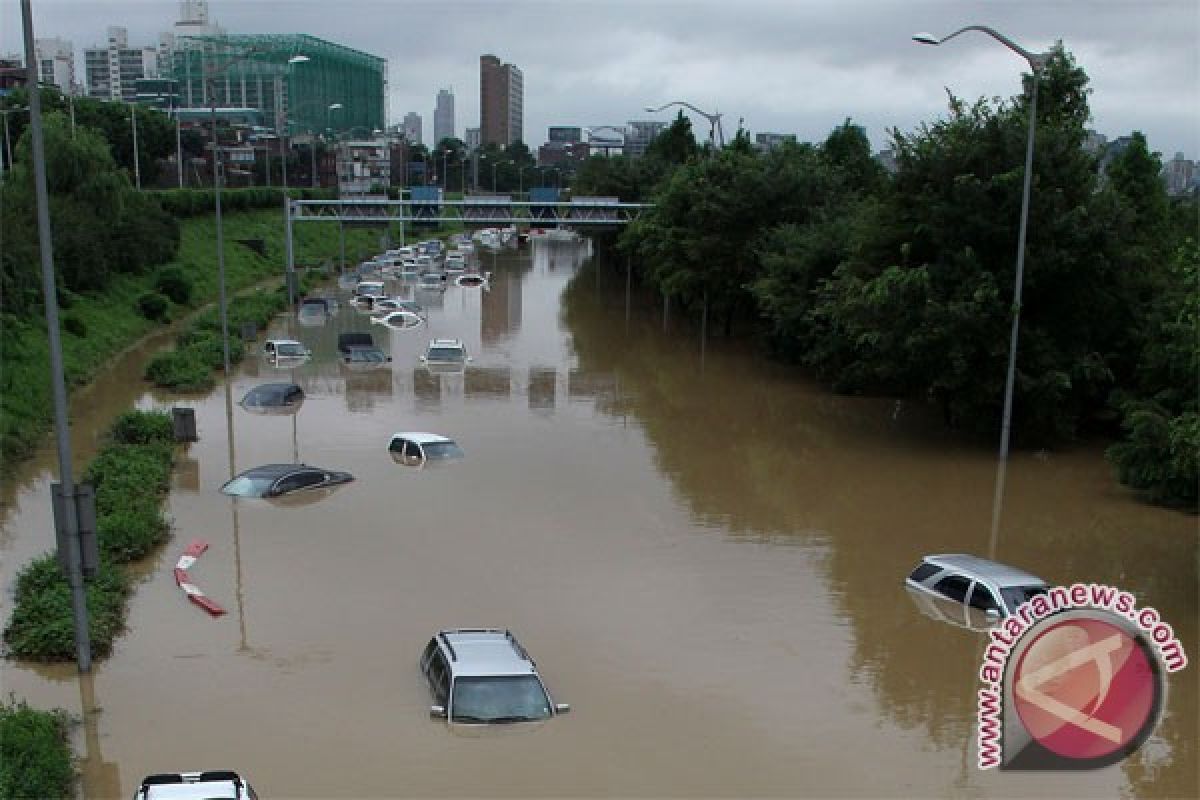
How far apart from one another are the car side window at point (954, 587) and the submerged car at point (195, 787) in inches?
411

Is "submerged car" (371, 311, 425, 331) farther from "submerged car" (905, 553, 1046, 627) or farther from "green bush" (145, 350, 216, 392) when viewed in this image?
"submerged car" (905, 553, 1046, 627)

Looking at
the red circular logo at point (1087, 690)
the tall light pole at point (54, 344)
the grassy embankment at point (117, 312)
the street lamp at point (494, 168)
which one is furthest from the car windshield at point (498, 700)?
the street lamp at point (494, 168)

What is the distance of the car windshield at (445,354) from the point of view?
3919 centimetres

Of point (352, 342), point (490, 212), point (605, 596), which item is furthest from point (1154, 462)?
point (490, 212)

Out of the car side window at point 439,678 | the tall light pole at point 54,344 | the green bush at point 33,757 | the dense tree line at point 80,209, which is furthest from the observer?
the dense tree line at point 80,209

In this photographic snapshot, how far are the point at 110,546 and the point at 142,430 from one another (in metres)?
8.59

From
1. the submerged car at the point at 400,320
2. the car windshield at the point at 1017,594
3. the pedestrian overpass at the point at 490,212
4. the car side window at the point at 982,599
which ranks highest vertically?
the pedestrian overpass at the point at 490,212

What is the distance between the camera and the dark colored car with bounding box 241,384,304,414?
30578 mm

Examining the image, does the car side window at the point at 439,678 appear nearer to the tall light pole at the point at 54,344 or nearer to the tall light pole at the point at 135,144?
the tall light pole at the point at 54,344

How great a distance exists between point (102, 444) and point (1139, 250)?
24534mm

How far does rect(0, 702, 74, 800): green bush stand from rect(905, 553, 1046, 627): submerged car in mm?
11644

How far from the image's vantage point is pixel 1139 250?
2536 centimetres

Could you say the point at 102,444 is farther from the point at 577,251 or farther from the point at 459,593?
the point at 577,251

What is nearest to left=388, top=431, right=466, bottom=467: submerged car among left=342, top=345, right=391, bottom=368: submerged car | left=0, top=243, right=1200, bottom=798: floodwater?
left=0, top=243, right=1200, bottom=798: floodwater
